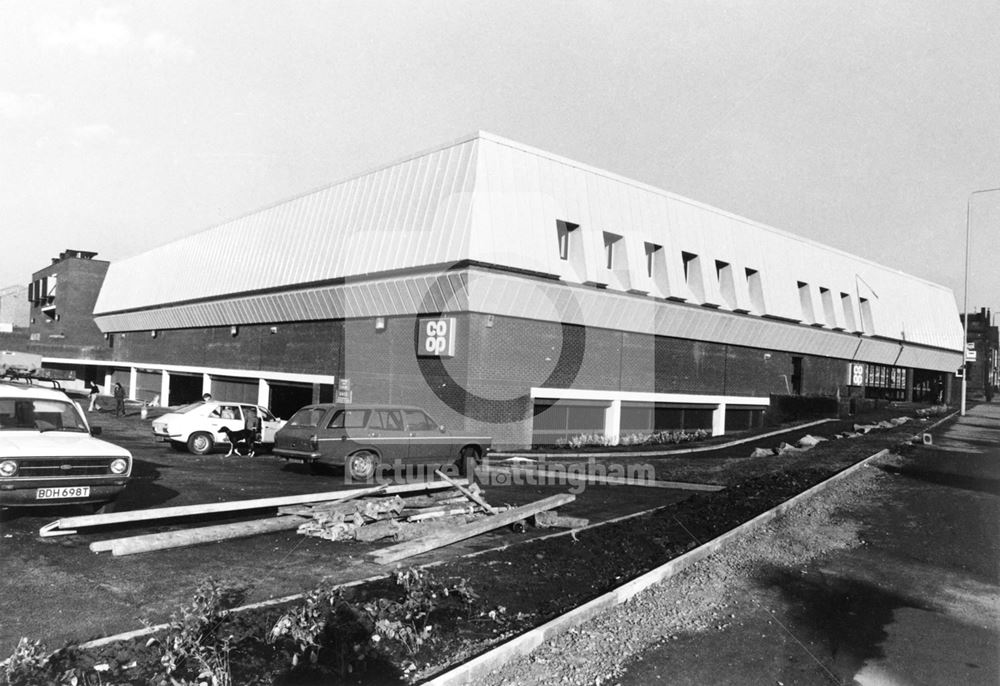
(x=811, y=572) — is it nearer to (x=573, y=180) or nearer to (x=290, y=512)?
(x=290, y=512)

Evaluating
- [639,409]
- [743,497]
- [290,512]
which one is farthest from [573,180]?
[290,512]

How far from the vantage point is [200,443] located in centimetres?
1853

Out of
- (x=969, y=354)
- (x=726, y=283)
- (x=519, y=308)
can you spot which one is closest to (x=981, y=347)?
(x=969, y=354)

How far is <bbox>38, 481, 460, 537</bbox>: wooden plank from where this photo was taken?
8.41 meters

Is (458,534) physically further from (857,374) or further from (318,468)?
(857,374)

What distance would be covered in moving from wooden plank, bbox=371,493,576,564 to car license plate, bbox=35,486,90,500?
419 centimetres

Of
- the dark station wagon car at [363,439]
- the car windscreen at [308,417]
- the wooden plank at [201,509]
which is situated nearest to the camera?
the wooden plank at [201,509]

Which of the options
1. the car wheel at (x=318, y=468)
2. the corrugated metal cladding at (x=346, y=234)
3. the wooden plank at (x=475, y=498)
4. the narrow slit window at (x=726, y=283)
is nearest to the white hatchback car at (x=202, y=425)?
the car wheel at (x=318, y=468)

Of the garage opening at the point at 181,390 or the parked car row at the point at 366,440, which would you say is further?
the garage opening at the point at 181,390

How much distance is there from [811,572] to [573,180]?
16.7 metres

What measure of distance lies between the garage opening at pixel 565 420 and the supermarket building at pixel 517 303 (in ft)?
0.26

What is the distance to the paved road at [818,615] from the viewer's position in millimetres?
5117

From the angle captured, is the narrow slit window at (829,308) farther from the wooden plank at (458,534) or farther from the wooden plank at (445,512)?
the wooden plank at (445,512)

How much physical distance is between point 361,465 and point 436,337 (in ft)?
24.4
